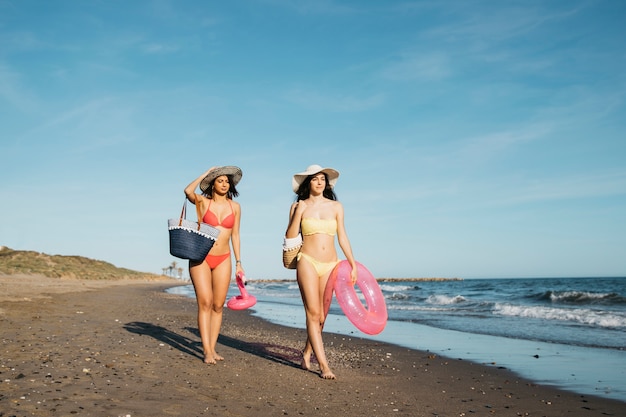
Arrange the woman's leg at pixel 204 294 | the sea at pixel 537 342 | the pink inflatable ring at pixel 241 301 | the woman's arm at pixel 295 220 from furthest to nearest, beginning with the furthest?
the sea at pixel 537 342 < the pink inflatable ring at pixel 241 301 < the woman's leg at pixel 204 294 < the woman's arm at pixel 295 220

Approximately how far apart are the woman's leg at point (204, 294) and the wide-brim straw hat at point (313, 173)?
1546 mm

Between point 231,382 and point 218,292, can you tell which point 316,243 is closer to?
point 218,292

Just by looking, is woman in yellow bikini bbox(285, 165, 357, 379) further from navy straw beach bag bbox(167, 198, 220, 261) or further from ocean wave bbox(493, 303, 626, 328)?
ocean wave bbox(493, 303, 626, 328)

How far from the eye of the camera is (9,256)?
1590 inches

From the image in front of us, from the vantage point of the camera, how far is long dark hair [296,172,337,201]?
21.7ft

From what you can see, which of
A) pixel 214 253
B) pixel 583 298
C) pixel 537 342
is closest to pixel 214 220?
pixel 214 253

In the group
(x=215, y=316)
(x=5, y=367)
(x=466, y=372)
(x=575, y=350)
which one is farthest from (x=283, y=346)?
(x=575, y=350)

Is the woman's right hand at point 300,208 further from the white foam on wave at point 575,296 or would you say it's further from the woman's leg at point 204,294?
the white foam on wave at point 575,296

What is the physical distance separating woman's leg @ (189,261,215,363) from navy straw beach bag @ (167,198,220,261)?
0.19m

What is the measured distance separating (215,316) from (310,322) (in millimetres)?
1376

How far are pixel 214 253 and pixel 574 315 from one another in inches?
546

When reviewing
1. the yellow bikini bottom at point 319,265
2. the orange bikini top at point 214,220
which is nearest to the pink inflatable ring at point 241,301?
the orange bikini top at point 214,220

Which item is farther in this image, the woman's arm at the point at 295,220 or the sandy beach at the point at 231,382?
the woman's arm at the point at 295,220

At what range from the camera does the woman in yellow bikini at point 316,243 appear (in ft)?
20.3
